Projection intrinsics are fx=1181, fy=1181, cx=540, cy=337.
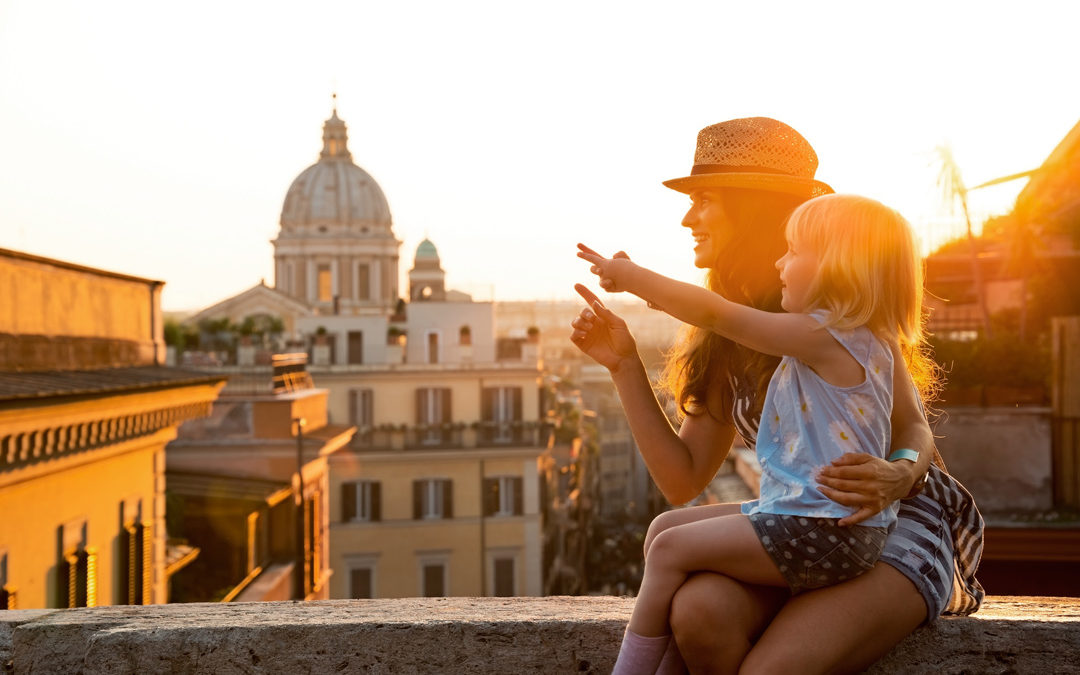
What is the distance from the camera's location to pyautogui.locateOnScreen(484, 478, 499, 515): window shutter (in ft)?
136

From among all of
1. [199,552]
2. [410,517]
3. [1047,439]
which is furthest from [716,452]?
[410,517]

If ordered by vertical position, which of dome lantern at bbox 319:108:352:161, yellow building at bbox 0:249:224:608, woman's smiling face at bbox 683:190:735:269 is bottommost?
yellow building at bbox 0:249:224:608

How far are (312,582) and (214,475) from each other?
2.99 m

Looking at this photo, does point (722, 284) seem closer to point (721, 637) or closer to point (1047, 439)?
point (721, 637)

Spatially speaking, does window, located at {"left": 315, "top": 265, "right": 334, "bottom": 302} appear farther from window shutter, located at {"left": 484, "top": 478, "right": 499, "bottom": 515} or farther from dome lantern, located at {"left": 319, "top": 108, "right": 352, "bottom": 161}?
window shutter, located at {"left": 484, "top": 478, "right": 499, "bottom": 515}

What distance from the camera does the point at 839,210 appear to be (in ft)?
8.56

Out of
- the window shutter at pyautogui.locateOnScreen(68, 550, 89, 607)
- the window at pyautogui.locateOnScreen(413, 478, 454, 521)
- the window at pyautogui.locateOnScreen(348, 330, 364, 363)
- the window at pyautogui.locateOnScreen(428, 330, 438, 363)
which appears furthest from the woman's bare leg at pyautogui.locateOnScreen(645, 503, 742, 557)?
the window at pyautogui.locateOnScreen(348, 330, 364, 363)

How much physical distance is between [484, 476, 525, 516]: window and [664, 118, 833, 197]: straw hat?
3888 cm

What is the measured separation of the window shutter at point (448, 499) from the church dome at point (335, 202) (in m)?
54.4

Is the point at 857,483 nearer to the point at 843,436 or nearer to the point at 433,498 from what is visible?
the point at 843,436

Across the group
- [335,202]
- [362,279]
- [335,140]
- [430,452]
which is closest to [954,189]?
[430,452]

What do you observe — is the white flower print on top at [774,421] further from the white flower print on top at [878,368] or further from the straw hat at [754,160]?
the straw hat at [754,160]

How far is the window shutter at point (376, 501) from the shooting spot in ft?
131

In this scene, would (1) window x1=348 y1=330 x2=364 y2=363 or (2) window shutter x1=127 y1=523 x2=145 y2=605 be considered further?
(1) window x1=348 y1=330 x2=364 y2=363
